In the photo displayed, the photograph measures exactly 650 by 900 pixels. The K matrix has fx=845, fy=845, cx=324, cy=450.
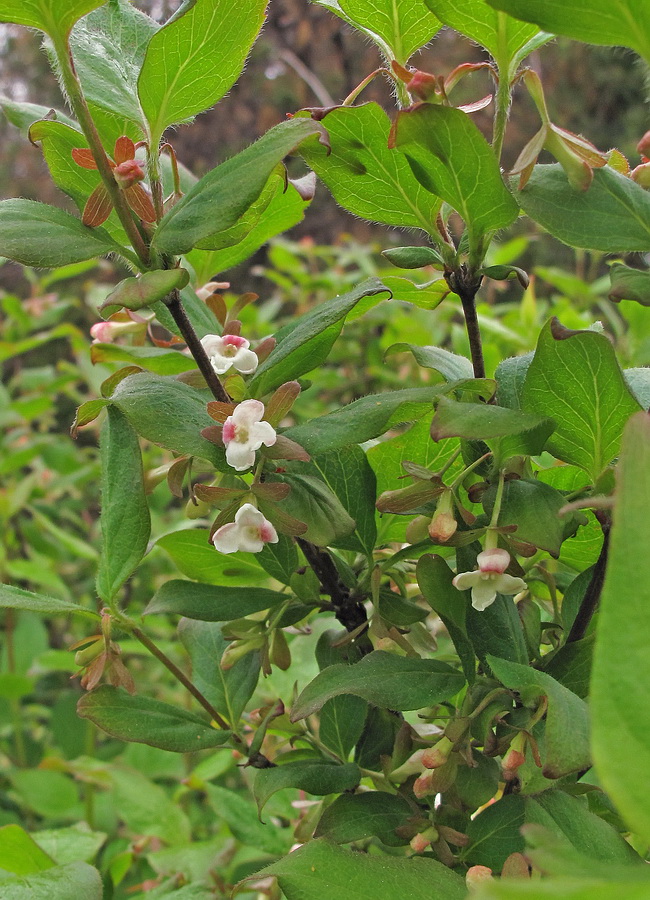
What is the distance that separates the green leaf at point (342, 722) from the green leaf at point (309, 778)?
0.02 metres

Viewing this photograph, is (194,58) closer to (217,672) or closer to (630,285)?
(630,285)

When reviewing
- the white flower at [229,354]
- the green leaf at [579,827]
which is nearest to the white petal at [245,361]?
the white flower at [229,354]

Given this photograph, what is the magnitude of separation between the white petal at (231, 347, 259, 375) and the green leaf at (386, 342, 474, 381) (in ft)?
0.31

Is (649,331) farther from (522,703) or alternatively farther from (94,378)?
(94,378)

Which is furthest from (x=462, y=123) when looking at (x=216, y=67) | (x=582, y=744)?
(x=582, y=744)

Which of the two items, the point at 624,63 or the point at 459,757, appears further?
the point at 624,63

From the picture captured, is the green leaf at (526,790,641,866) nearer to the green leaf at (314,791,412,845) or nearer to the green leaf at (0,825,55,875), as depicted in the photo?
the green leaf at (314,791,412,845)

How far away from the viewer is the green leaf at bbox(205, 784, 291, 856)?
2.74ft

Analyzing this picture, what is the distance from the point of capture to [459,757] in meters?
0.53

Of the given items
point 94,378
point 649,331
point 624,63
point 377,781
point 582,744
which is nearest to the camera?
point 582,744

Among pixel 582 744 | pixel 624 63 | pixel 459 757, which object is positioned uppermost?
pixel 582 744

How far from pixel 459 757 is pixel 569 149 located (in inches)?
14.7

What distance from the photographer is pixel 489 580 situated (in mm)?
512

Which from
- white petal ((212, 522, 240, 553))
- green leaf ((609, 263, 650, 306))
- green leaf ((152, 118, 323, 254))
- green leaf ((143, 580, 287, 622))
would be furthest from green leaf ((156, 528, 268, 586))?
green leaf ((609, 263, 650, 306))
